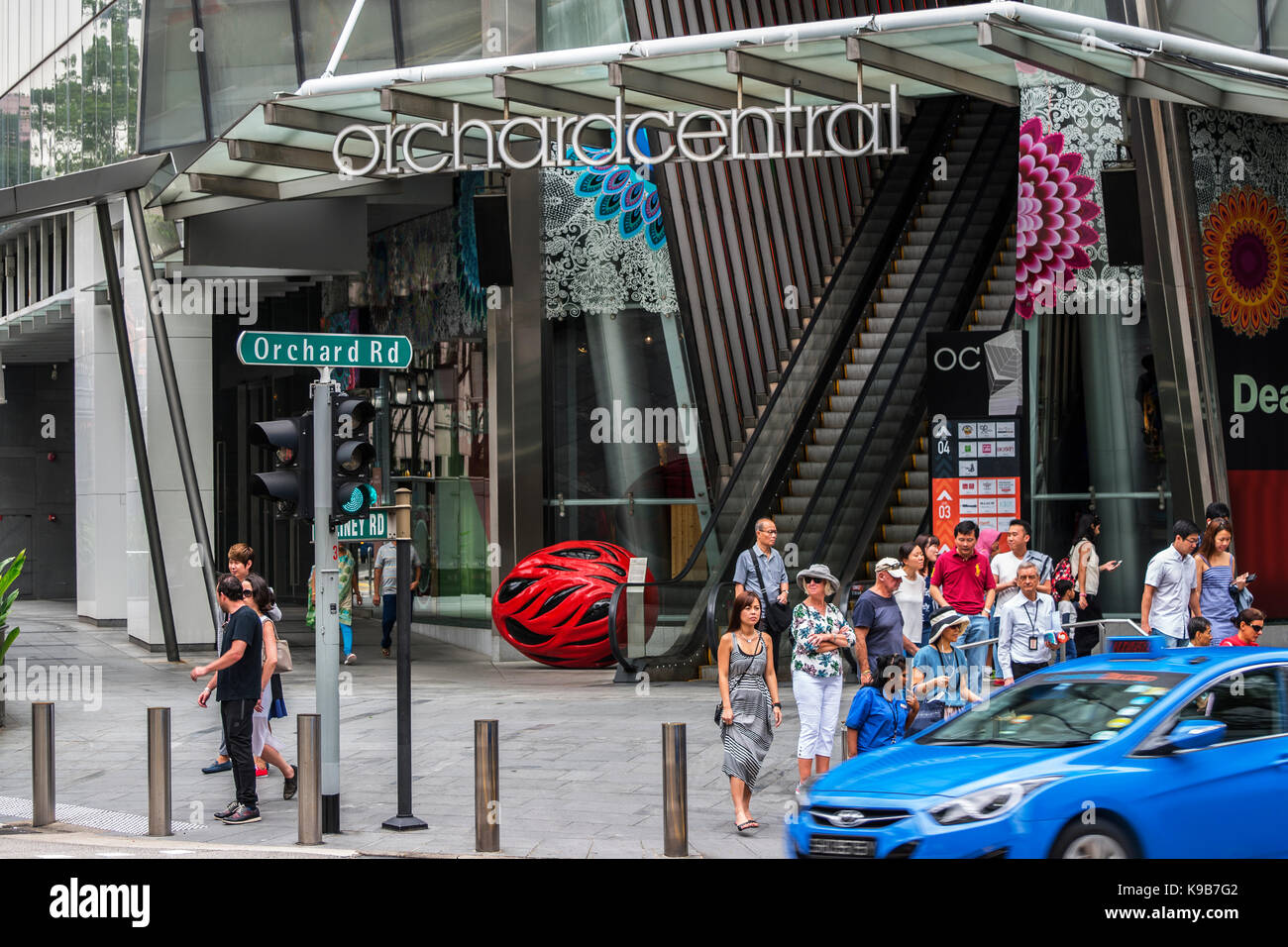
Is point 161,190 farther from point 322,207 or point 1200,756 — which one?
point 1200,756

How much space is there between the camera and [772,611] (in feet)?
45.4

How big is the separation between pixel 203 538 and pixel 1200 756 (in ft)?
48.2

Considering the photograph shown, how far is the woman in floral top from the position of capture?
10305 millimetres

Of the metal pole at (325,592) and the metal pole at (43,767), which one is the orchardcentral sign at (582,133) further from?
the metal pole at (43,767)

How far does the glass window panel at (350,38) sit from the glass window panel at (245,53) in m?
0.24

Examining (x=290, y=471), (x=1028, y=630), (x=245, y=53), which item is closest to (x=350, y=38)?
(x=245, y=53)

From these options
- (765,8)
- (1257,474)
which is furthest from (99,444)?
(1257,474)

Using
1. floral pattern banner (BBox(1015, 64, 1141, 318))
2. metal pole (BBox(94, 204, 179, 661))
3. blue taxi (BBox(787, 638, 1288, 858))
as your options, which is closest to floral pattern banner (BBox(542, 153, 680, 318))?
floral pattern banner (BBox(1015, 64, 1141, 318))

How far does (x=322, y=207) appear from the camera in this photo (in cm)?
2070

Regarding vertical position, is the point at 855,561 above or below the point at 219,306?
below

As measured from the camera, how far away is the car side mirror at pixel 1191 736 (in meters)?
7.63

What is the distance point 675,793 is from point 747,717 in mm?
1010

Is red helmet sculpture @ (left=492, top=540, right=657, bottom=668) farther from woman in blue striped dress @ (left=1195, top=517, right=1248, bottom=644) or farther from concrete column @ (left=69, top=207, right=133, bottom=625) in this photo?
concrete column @ (left=69, top=207, right=133, bottom=625)

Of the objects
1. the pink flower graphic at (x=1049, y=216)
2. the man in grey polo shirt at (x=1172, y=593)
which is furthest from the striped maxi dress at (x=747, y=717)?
the pink flower graphic at (x=1049, y=216)
